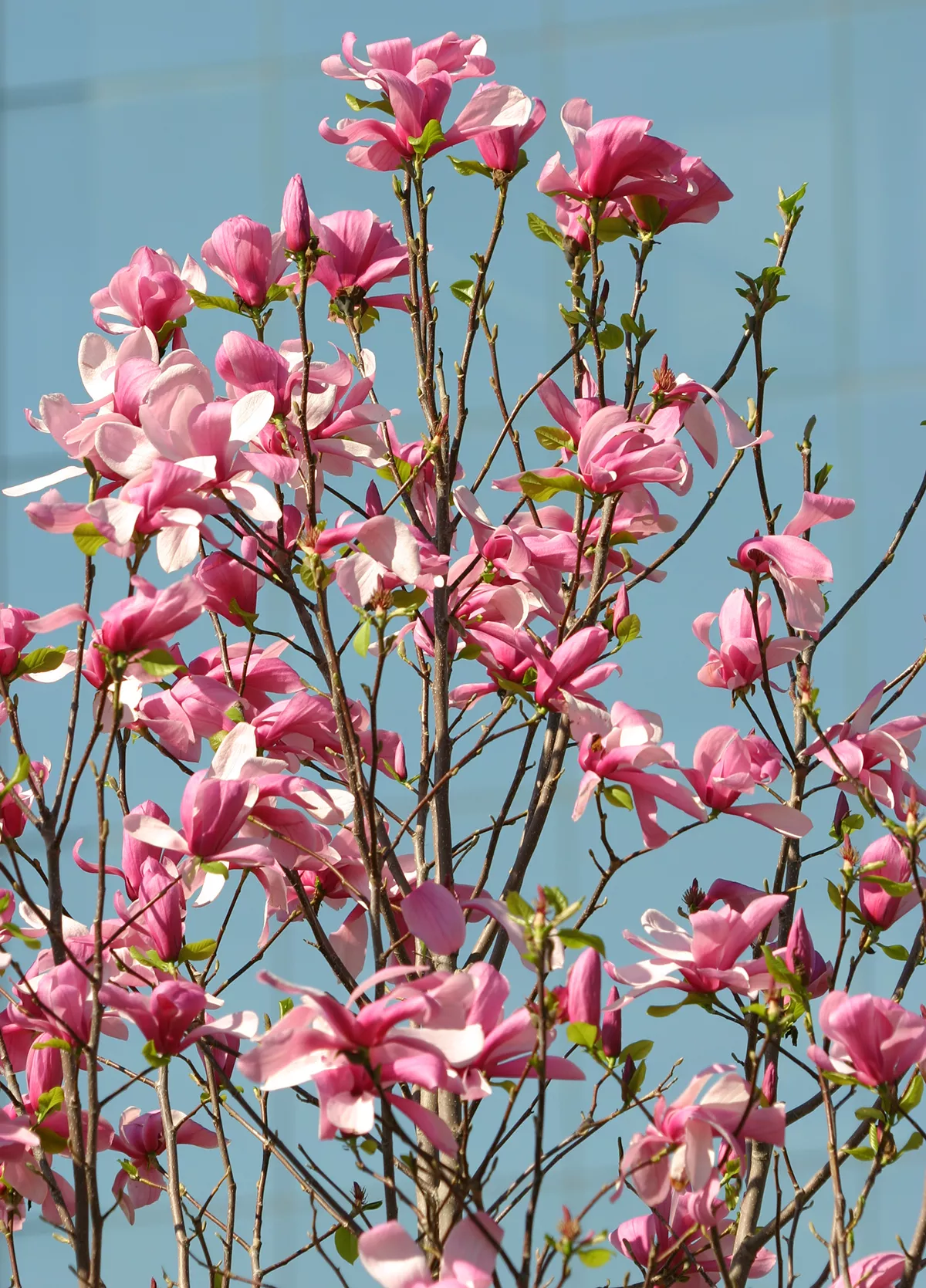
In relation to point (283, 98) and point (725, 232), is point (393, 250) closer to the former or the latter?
point (725, 232)

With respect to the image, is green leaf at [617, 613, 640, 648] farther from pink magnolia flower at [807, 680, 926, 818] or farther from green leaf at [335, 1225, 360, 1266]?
green leaf at [335, 1225, 360, 1266]

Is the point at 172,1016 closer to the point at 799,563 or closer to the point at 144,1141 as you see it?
the point at 144,1141

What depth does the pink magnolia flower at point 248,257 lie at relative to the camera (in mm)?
799

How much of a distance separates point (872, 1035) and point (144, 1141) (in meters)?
0.48

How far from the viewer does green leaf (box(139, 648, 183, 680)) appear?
0.63 meters

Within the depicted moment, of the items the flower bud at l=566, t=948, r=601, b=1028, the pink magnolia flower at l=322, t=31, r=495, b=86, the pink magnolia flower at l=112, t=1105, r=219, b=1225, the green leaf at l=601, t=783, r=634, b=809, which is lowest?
the pink magnolia flower at l=112, t=1105, r=219, b=1225

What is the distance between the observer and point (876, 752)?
2.61 feet

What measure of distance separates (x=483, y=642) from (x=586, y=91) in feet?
6.69

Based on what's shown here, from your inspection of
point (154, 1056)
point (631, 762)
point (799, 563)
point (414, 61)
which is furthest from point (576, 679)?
point (414, 61)

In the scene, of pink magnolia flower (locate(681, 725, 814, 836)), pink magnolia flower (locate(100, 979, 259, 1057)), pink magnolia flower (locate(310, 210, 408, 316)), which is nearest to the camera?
pink magnolia flower (locate(100, 979, 259, 1057))

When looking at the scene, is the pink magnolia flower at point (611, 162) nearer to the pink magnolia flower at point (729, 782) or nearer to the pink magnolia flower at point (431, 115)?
the pink magnolia flower at point (431, 115)

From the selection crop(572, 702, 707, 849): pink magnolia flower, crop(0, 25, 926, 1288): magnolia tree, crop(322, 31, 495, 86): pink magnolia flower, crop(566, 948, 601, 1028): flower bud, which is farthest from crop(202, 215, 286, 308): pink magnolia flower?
crop(566, 948, 601, 1028): flower bud

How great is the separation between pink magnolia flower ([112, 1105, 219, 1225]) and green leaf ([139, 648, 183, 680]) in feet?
1.11

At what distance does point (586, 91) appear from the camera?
2.55m
